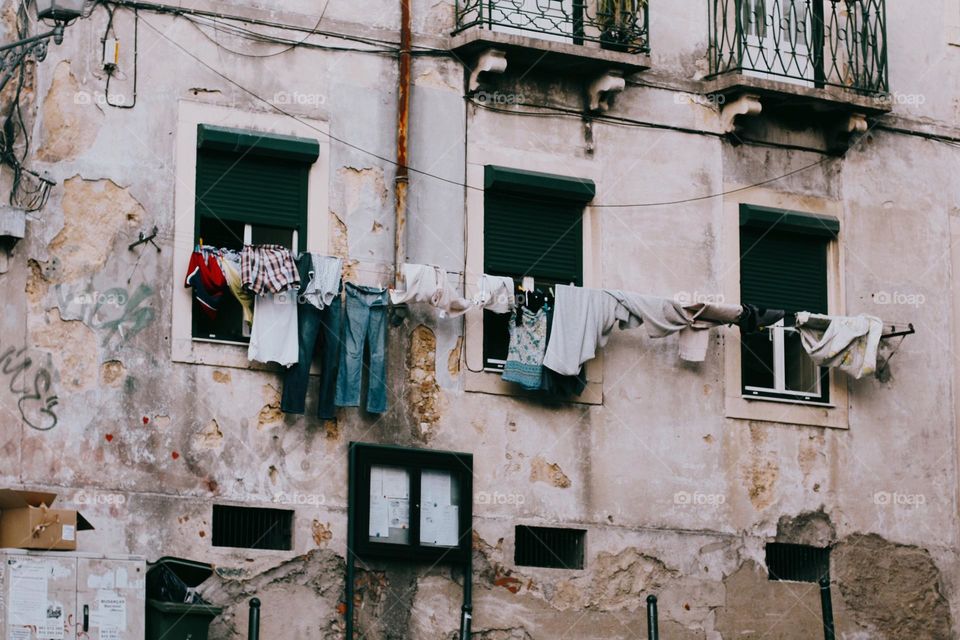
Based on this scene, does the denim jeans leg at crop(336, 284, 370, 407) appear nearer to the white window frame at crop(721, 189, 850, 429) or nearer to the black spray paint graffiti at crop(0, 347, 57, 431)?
the black spray paint graffiti at crop(0, 347, 57, 431)

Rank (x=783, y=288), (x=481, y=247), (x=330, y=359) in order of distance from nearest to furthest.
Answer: (x=330, y=359) < (x=481, y=247) < (x=783, y=288)

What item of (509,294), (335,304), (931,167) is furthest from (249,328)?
(931,167)

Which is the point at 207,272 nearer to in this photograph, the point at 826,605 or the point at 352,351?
the point at 352,351

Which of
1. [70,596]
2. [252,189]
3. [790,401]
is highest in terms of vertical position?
[252,189]

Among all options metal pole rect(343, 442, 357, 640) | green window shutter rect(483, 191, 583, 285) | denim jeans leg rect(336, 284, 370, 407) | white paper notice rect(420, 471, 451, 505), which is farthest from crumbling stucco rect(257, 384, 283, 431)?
green window shutter rect(483, 191, 583, 285)

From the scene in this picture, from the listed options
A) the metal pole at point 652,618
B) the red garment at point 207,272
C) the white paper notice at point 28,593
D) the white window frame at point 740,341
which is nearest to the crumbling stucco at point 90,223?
the red garment at point 207,272

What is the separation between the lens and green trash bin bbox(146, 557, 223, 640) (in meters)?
18.2

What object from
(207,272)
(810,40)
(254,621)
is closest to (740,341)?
(810,40)

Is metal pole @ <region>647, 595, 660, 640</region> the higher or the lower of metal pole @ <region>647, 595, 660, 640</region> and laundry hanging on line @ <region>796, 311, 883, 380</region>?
the lower

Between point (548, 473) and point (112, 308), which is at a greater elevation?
point (112, 308)

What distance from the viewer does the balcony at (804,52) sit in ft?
75.3

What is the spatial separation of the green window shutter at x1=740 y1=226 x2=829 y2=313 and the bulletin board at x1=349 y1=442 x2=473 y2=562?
4.21 m

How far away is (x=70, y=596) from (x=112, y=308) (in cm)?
298

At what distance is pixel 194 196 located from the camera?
65.6 feet
